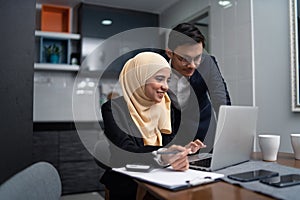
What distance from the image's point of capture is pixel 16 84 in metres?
1.29

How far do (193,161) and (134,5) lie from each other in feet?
9.21

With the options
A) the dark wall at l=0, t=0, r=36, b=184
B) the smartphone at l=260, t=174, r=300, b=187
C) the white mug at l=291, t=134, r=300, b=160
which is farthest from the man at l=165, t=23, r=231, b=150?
the dark wall at l=0, t=0, r=36, b=184

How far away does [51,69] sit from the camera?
332cm

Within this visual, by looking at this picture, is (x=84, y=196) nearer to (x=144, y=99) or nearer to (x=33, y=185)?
(x=144, y=99)

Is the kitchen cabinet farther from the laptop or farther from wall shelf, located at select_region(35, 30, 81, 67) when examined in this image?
the laptop

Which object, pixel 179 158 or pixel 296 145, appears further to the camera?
pixel 296 145

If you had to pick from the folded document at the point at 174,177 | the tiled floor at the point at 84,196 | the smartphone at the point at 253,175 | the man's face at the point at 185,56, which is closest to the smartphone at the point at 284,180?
the smartphone at the point at 253,175

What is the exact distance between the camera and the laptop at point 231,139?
89 cm

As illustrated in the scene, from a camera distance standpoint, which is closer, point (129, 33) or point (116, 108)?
point (116, 108)

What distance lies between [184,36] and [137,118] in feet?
1.56

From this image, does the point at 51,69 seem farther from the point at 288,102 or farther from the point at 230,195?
the point at 230,195

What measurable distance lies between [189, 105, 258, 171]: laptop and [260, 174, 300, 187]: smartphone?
0.57 feet

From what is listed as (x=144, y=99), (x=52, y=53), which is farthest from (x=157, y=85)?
(x=52, y=53)

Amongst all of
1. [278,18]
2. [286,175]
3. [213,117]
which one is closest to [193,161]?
[286,175]
